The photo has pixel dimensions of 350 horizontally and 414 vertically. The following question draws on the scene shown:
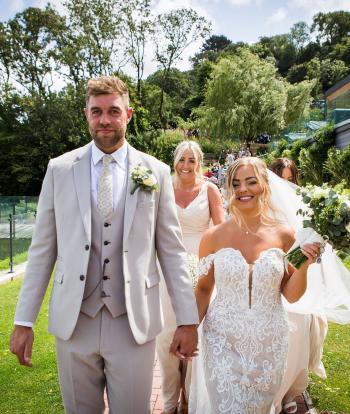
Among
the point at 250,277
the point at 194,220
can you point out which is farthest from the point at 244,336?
the point at 194,220

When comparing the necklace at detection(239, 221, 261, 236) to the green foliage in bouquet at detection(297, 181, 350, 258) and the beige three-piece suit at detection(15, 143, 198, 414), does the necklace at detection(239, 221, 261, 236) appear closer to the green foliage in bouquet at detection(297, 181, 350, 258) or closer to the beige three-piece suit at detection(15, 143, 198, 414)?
the green foliage in bouquet at detection(297, 181, 350, 258)

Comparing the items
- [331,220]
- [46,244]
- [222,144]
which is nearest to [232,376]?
[331,220]

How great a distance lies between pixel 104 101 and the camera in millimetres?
2811

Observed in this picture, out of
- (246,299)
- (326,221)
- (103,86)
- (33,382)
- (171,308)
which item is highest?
(103,86)

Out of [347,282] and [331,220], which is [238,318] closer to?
[331,220]

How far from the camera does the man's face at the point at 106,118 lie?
2807mm

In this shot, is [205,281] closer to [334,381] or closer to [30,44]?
Result: [334,381]

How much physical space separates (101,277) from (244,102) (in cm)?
4300

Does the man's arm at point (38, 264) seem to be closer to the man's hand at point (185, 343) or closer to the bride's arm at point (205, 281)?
the man's hand at point (185, 343)

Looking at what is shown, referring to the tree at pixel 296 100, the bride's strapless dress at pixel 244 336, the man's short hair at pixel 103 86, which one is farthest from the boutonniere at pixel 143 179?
the tree at pixel 296 100

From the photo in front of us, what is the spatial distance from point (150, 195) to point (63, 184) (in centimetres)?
52

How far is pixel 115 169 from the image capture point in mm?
2928

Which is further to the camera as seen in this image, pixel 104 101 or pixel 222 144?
pixel 222 144

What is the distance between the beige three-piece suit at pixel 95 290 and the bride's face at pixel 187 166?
2514 millimetres
